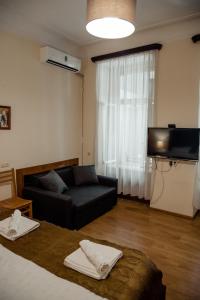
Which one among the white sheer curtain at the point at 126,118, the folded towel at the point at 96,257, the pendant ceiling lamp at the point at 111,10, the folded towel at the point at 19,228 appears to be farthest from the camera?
the white sheer curtain at the point at 126,118

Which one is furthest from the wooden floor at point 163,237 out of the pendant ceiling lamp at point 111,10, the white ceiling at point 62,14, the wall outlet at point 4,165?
the white ceiling at point 62,14

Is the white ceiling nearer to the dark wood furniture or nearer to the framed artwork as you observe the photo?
the framed artwork

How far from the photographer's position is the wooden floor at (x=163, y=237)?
7.36 feet

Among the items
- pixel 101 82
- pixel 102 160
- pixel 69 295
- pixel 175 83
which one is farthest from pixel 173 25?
pixel 69 295

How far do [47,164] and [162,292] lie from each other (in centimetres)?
301

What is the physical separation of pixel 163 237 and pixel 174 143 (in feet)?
4.99

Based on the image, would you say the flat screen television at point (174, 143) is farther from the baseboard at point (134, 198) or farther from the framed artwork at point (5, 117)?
the framed artwork at point (5, 117)

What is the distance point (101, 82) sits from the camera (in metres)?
4.65

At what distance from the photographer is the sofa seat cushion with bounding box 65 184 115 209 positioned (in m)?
3.41

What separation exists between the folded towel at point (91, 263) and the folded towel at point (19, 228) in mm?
574

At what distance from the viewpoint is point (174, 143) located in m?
3.78

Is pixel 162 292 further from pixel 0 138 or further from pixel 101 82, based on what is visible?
pixel 101 82

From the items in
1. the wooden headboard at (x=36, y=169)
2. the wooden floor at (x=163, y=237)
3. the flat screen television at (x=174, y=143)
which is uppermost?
the flat screen television at (x=174, y=143)

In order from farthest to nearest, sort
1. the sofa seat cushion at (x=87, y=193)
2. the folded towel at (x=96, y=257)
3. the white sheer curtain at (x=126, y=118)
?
the white sheer curtain at (x=126, y=118)
the sofa seat cushion at (x=87, y=193)
the folded towel at (x=96, y=257)
